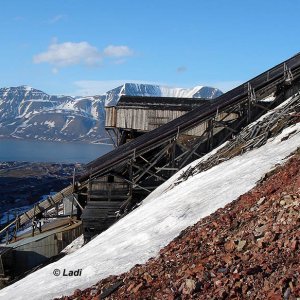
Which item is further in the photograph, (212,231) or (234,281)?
(212,231)

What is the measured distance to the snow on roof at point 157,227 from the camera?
11.8m

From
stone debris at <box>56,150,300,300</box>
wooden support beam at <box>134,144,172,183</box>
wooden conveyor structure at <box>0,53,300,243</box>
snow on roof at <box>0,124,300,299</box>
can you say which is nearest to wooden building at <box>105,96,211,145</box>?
wooden conveyor structure at <box>0,53,300,243</box>

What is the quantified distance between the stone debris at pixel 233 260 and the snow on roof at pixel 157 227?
0.92m

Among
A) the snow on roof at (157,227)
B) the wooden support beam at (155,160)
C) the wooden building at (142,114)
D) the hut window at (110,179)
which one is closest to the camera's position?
the snow on roof at (157,227)

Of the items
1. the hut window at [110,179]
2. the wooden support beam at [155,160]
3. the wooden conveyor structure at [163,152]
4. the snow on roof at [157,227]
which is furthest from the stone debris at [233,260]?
the hut window at [110,179]

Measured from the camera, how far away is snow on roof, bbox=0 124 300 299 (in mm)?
11836

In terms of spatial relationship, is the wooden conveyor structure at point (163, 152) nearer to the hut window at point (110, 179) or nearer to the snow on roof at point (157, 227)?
the hut window at point (110, 179)

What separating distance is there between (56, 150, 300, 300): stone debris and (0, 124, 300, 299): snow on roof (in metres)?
0.92

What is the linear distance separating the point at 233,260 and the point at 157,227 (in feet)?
16.8

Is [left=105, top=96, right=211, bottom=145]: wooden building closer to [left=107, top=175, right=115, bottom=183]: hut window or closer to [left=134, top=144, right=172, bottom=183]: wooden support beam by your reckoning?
[left=134, top=144, right=172, bottom=183]: wooden support beam

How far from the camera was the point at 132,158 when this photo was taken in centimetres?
2689

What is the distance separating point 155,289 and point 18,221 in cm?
2718

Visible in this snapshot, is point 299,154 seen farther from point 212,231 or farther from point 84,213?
point 84,213

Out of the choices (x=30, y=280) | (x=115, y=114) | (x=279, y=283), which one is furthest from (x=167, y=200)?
(x=115, y=114)
